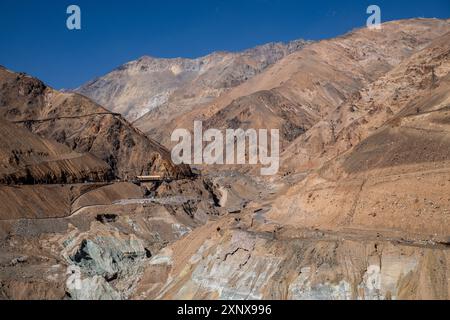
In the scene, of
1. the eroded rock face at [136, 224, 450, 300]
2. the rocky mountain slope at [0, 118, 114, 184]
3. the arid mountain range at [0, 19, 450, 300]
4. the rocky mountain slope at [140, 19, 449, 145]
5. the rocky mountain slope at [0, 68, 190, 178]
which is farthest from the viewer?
the rocky mountain slope at [140, 19, 449, 145]

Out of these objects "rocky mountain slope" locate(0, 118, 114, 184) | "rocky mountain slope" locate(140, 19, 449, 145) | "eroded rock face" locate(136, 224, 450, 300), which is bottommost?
"eroded rock face" locate(136, 224, 450, 300)

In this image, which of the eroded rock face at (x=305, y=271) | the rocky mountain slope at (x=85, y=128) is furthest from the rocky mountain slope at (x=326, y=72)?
the eroded rock face at (x=305, y=271)

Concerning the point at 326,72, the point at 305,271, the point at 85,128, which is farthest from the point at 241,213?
the point at 326,72

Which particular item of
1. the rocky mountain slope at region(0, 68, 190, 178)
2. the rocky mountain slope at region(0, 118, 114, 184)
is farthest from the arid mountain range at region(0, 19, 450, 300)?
the rocky mountain slope at region(0, 68, 190, 178)

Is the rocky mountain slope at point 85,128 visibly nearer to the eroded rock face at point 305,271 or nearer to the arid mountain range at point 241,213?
the arid mountain range at point 241,213

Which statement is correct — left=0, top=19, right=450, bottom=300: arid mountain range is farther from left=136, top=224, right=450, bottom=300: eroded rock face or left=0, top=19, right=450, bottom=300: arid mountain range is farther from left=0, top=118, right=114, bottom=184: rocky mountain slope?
left=0, top=118, right=114, bottom=184: rocky mountain slope
